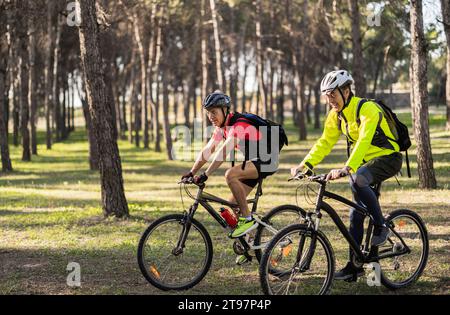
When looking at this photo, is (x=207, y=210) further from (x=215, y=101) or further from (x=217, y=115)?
(x=215, y=101)

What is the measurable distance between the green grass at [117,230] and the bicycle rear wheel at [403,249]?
131mm

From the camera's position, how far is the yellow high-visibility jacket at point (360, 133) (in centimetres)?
652

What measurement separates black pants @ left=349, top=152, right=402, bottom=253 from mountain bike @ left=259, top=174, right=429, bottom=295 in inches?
3.6

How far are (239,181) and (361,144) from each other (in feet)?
4.99

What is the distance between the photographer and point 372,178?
6.71 m

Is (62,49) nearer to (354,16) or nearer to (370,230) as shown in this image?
(354,16)

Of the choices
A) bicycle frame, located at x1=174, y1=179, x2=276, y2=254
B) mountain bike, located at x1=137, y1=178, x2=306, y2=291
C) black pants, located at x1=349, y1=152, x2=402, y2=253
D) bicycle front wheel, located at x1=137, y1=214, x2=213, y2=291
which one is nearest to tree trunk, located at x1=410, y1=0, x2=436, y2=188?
mountain bike, located at x1=137, y1=178, x2=306, y2=291

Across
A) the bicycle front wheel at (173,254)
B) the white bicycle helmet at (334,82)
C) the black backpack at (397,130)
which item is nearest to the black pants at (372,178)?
the black backpack at (397,130)

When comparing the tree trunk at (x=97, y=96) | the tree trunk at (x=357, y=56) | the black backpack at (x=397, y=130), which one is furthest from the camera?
the tree trunk at (x=357, y=56)

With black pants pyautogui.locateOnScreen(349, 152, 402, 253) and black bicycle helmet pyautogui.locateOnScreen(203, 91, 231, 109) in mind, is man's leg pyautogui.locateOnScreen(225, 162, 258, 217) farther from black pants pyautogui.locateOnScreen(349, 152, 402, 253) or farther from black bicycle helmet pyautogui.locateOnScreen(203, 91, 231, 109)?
black pants pyautogui.locateOnScreen(349, 152, 402, 253)

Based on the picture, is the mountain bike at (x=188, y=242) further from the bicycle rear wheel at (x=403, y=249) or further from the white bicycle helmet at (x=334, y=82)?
the white bicycle helmet at (x=334, y=82)

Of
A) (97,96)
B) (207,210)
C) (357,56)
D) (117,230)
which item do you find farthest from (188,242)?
(357,56)

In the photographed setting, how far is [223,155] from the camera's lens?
24.1 feet
